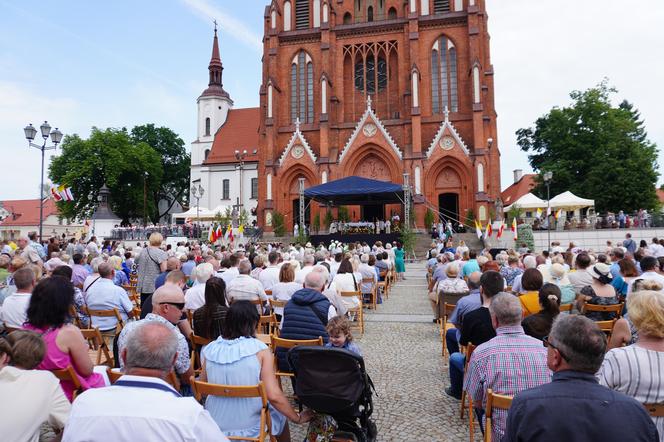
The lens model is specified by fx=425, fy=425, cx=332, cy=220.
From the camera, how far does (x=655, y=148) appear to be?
33031mm

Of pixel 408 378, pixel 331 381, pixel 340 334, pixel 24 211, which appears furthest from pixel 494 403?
pixel 24 211

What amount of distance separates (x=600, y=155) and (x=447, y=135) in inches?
477

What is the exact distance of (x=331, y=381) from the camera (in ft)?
10.4

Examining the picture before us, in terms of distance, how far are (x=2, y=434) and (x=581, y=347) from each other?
9.49 feet

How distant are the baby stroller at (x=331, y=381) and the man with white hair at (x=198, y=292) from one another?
117 inches

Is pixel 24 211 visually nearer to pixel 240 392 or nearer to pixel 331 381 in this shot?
pixel 240 392

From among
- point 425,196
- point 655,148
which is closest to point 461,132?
point 425,196

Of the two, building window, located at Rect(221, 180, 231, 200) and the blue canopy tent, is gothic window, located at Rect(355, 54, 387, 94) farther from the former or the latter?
building window, located at Rect(221, 180, 231, 200)

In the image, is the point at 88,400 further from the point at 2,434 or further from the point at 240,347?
the point at 240,347

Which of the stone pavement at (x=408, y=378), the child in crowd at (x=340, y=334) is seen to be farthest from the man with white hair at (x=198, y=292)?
the child in crowd at (x=340, y=334)

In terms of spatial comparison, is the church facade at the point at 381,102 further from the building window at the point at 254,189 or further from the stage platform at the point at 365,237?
the building window at the point at 254,189

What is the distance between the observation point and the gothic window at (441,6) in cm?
3181

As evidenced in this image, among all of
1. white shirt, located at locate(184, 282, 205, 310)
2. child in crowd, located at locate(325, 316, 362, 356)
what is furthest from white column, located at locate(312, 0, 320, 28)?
child in crowd, located at locate(325, 316, 362, 356)

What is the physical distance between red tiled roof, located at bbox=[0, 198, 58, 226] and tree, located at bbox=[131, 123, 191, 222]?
2017 cm
